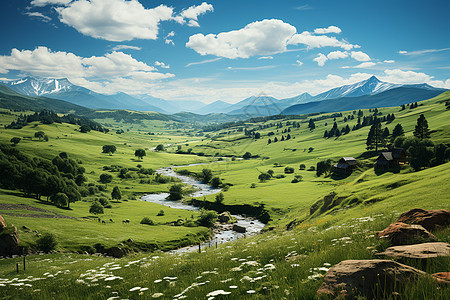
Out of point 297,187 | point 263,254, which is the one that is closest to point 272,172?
point 297,187

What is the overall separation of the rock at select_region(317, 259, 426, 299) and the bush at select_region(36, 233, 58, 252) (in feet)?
184

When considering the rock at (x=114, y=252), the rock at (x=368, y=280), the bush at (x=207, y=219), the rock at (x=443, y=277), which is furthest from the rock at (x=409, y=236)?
the bush at (x=207, y=219)

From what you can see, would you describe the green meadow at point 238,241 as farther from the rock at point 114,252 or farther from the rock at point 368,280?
the rock at point 114,252

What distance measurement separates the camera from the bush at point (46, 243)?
44.8 metres

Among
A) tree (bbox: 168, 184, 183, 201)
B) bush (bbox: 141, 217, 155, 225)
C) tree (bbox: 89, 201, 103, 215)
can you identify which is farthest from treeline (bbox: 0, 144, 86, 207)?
tree (bbox: 168, 184, 183, 201)

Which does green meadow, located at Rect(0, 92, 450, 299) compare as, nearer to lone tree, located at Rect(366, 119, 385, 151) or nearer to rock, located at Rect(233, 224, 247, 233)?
lone tree, located at Rect(366, 119, 385, 151)

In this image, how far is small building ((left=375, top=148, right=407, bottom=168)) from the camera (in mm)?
95250

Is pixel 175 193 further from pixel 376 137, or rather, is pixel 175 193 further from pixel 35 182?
pixel 376 137

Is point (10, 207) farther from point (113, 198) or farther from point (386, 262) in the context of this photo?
point (386, 262)

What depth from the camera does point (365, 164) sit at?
122 meters

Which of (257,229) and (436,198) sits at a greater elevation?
(436,198)

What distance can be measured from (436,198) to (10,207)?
9582cm

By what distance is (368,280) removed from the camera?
5352mm

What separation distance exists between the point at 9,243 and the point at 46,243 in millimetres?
5902
